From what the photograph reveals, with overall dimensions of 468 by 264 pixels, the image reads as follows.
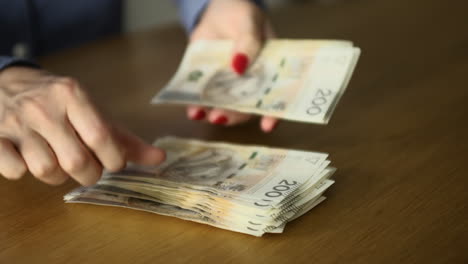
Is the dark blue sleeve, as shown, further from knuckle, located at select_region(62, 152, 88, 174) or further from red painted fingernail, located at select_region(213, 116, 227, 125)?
knuckle, located at select_region(62, 152, 88, 174)

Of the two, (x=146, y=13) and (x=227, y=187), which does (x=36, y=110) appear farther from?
(x=146, y=13)

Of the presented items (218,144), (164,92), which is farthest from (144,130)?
(218,144)

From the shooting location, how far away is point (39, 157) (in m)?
0.72

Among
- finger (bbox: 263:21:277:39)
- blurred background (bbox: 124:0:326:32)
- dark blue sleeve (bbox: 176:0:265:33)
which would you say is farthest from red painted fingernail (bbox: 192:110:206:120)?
blurred background (bbox: 124:0:326:32)

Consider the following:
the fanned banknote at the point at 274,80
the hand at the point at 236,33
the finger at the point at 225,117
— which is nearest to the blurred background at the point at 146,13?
the hand at the point at 236,33

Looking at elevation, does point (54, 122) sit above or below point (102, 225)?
above

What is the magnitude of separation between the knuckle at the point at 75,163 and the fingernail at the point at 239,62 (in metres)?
0.39

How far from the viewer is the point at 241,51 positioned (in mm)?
1052

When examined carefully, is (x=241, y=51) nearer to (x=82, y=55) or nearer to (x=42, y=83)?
(x=42, y=83)

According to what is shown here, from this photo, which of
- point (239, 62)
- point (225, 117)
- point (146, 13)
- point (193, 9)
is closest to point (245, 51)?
point (239, 62)

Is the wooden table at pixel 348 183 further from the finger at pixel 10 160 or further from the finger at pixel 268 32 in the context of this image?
the finger at pixel 268 32

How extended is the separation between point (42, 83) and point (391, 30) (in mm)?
929

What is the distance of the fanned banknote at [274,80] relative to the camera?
94 cm

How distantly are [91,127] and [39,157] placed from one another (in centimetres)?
7
